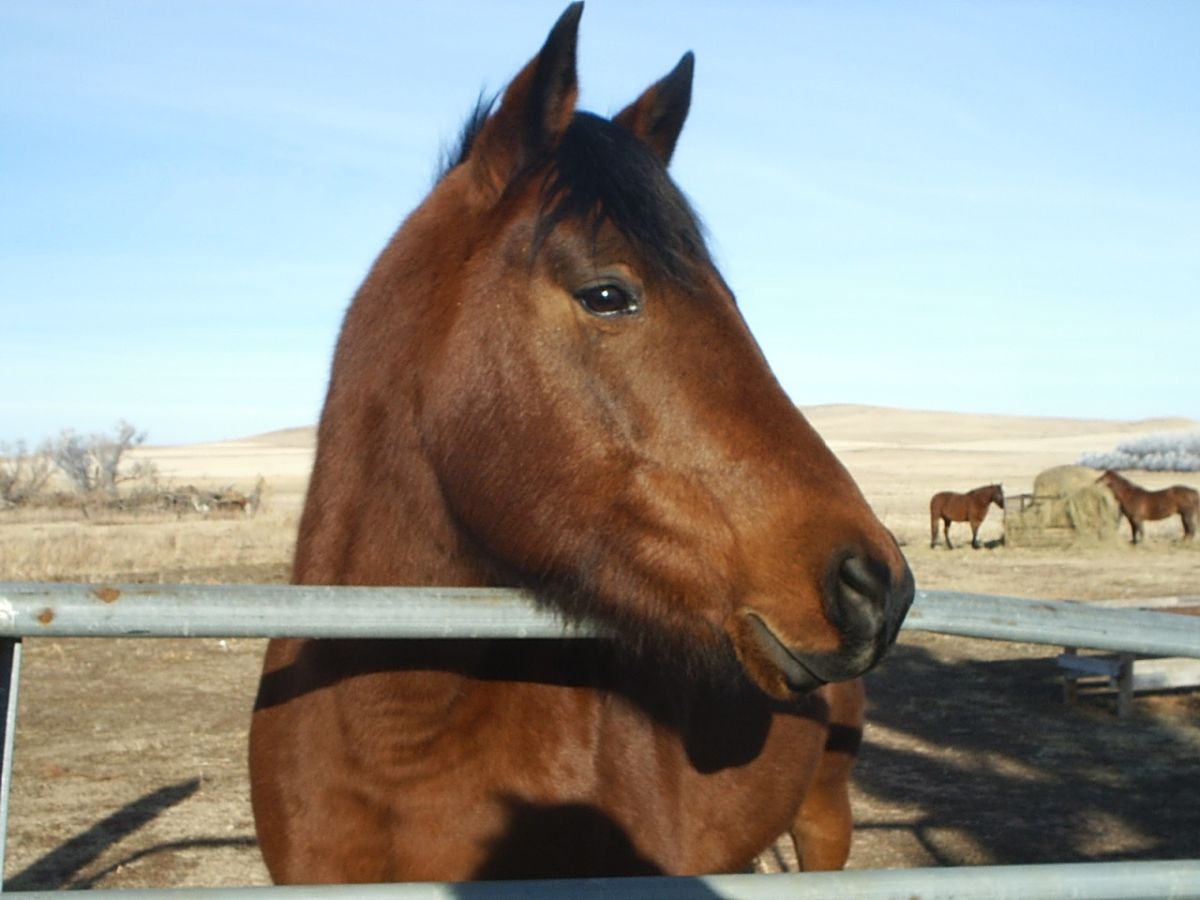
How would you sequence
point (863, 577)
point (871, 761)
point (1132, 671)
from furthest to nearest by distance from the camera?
point (1132, 671) < point (871, 761) < point (863, 577)

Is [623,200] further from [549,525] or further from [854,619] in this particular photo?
[854,619]

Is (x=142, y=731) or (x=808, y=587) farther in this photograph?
(x=142, y=731)

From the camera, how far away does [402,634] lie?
6.25 ft

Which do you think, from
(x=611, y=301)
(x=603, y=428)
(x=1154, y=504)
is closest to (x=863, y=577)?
(x=603, y=428)

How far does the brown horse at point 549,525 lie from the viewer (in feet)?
7.47

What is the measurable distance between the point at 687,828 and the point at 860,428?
403ft

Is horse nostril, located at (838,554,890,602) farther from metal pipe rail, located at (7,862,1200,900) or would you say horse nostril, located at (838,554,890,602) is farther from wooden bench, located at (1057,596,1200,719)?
wooden bench, located at (1057,596,1200,719)

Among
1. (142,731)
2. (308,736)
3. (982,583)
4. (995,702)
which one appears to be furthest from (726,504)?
(982,583)

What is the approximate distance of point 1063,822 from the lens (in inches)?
287

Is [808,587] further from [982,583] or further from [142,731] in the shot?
[982,583]

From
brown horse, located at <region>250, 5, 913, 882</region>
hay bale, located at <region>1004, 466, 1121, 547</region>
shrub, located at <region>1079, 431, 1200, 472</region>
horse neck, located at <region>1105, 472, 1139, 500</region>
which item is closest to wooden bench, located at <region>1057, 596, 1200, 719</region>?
brown horse, located at <region>250, 5, 913, 882</region>

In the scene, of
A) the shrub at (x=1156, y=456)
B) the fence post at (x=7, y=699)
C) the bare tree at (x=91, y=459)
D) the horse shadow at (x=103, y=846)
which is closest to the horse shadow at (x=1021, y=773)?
the horse shadow at (x=103, y=846)

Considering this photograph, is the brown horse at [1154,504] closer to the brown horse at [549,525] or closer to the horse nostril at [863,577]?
the brown horse at [549,525]

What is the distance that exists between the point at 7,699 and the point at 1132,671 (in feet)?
33.6
